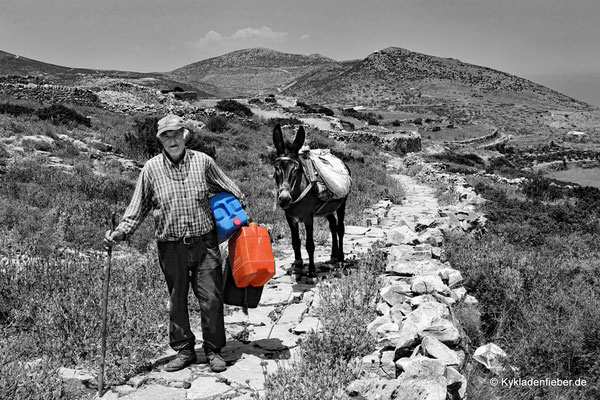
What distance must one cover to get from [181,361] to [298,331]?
1452 millimetres

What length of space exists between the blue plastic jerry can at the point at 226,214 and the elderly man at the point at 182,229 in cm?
7

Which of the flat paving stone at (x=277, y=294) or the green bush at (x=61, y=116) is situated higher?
the green bush at (x=61, y=116)

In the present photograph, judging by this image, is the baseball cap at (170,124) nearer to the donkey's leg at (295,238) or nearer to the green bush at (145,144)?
the donkey's leg at (295,238)

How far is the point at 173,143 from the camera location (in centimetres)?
416

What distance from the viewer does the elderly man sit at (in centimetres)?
413

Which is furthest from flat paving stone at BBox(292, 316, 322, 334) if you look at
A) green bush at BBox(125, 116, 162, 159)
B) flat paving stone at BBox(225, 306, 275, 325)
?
green bush at BBox(125, 116, 162, 159)

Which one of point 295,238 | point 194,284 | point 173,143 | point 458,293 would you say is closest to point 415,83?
point 295,238

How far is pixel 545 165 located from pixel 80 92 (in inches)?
1707

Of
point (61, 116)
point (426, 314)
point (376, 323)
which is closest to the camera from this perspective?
point (426, 314)

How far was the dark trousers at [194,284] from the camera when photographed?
13.9 feet

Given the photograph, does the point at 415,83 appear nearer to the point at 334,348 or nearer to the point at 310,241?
the point at 310,241

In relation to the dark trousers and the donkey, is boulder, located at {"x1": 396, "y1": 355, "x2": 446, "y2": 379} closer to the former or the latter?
the dark trousers

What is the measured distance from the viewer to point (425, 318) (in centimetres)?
408

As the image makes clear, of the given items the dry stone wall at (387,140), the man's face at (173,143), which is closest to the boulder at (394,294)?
the man's face at (173,143)
